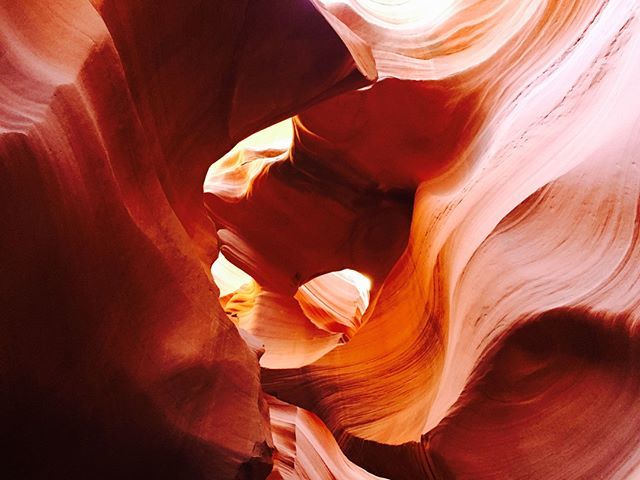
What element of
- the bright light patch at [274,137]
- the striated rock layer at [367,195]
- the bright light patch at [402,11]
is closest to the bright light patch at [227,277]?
the bright light patch at [274,137]

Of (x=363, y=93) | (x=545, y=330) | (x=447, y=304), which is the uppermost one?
(x=363, y=93)

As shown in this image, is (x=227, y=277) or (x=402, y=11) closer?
(x=402, y=11)

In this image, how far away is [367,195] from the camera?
452cm

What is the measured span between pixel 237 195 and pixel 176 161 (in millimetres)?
2588

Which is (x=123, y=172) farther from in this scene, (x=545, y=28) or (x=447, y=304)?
(x=545, y=28)

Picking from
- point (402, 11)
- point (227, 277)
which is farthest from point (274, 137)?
point (402, 11)

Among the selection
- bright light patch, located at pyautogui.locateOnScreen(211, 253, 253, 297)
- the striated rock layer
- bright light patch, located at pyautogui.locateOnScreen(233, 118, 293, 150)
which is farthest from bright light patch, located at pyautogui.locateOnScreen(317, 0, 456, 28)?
bright light patch, located at pyautogui.locateOnScreen(211, 253, 253, 297)

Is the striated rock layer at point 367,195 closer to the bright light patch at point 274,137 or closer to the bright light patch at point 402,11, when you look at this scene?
the bright light patch at point 402,11

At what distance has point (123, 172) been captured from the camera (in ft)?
6.56

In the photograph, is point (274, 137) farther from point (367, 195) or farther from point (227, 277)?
point (367, 195)

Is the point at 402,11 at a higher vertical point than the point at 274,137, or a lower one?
higher

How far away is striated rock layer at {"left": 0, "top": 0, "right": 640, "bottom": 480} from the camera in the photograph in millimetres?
1736

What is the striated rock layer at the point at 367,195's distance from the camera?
1736 millimetres

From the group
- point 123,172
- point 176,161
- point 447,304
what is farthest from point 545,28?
point 123,172
